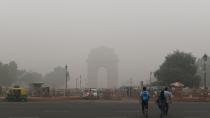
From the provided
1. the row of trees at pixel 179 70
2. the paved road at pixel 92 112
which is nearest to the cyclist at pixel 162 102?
the paved road at pixel 92 112

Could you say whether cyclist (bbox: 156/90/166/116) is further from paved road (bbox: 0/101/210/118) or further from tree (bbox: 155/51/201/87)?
tree (bbox: 155/51/201/87)

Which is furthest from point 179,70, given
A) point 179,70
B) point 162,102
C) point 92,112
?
point 162,102

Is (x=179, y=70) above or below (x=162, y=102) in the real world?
above

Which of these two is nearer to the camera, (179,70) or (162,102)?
(162,102)

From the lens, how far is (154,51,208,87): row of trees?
11250 cm

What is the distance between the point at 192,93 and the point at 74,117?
4429 centimetres

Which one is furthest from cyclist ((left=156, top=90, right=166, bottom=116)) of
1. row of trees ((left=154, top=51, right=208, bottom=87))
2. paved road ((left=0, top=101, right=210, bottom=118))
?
row of trees ((left=154, top=51, right=208, bottom=87))

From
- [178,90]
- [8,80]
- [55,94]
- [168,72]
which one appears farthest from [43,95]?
[8,80]

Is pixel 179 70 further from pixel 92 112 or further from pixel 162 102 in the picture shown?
pixel 162 102

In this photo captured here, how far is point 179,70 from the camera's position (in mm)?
114000

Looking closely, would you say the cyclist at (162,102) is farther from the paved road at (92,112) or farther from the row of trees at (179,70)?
the row of trees at (179,70)

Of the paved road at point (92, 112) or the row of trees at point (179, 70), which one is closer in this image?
the paved road at point (92, 112)

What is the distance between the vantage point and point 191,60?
Answer: 119 m

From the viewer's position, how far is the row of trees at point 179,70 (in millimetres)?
112500
